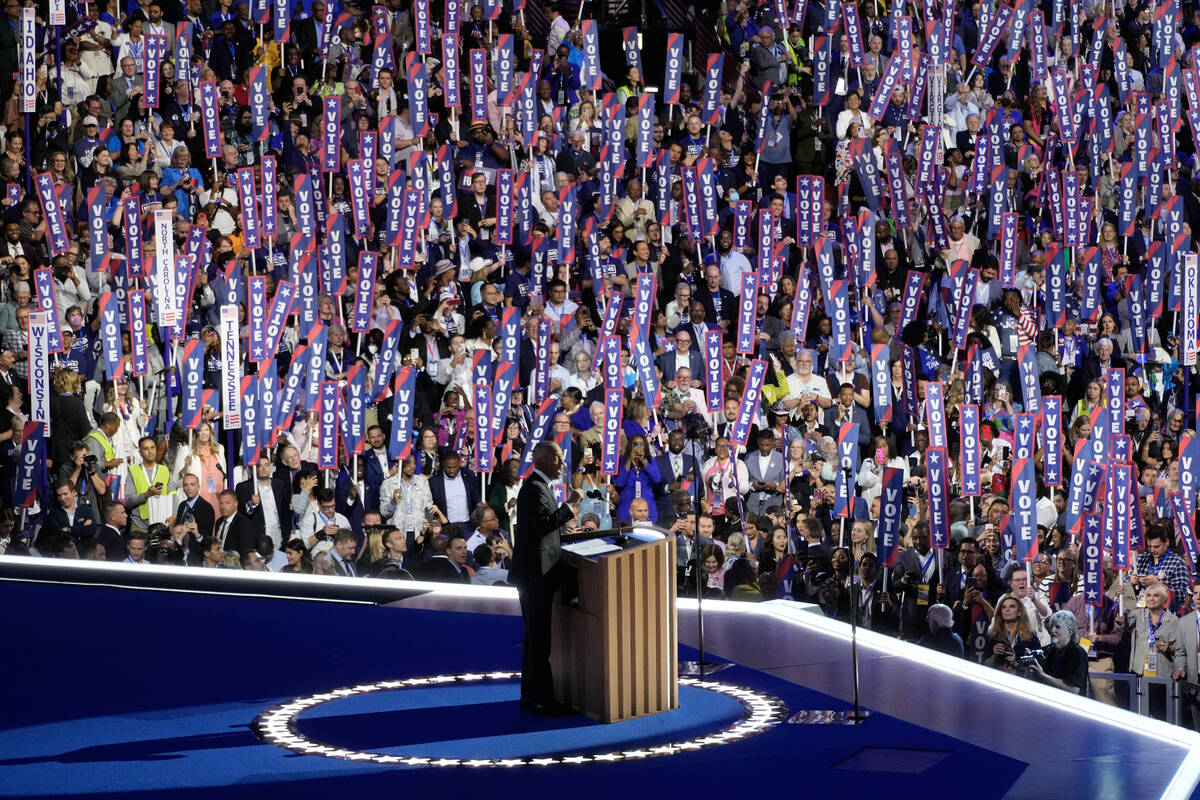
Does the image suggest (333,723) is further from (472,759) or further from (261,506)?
(261,506)

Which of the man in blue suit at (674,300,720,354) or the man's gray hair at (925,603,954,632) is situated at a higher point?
the man in blue suit at (674,300,720,354)

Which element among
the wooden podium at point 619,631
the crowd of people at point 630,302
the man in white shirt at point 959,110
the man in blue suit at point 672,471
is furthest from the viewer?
the man in white shirt at point 959,110

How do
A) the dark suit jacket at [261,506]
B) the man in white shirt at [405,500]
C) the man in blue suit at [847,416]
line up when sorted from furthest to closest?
1. the man in blue suit at [847,416]
2. the man in white shirt at [405,500]
3. the dark suit jacket at [261,506]

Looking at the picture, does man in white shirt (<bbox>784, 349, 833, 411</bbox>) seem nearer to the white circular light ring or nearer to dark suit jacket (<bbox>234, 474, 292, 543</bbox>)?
dark suit jacket (<bbox>234, 474, 292, 543</bbox>)

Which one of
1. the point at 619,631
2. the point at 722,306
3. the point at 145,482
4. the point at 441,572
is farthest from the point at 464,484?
the point at 619,631

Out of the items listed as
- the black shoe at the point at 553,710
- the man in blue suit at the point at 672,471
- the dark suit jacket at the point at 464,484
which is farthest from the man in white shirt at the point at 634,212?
the black shoe at the point at 553,710

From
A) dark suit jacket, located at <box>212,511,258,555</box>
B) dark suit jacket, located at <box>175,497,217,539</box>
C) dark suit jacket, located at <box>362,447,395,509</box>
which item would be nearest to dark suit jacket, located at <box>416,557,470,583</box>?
dark suit jacket, located at <box>362,447,395,509</box>

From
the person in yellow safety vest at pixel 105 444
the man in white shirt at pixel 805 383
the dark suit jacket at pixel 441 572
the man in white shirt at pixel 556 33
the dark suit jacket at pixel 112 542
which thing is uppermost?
the man in white shirt at pixel 556 33

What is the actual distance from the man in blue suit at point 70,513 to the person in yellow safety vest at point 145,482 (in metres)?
0.32

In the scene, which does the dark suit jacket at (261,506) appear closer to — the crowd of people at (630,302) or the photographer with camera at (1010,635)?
the crowd of people at (630,302)

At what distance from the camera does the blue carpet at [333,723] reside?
591cm

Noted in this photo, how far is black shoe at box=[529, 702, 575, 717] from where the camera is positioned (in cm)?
691

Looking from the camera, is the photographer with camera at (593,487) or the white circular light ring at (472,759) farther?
the photographer with camera at (593,487)

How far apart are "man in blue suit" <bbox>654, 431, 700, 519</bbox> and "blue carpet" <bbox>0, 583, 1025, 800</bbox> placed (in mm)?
3508
